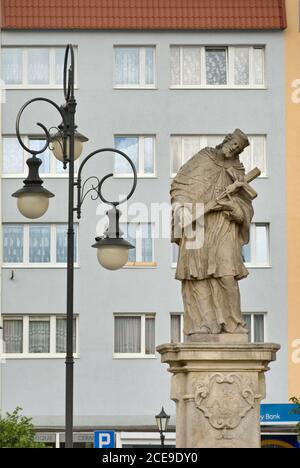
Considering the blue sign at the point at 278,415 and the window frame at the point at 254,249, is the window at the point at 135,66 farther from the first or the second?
the blue sign at the point at 278,415

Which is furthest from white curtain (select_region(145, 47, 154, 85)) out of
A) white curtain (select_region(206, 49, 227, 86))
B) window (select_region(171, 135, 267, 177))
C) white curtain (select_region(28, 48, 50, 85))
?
white curtain (select_region(28, 48, 50, 85))

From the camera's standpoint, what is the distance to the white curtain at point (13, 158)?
3766cm

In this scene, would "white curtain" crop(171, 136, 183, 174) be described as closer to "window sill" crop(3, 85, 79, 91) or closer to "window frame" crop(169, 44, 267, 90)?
"window frame" crop(169, 44, 267, 90)

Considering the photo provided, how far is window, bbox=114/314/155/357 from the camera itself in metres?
36.7

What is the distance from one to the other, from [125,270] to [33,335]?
3317 mm

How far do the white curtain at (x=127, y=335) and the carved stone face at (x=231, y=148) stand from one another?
2313 centimetres

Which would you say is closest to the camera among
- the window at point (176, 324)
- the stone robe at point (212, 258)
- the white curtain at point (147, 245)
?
the stone robe at point (212, 258)

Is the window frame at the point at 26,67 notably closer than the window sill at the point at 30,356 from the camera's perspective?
No

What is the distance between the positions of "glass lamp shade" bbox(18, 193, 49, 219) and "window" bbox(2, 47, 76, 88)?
74.9 feet

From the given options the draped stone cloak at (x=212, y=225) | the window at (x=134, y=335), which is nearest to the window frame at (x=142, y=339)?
the window at (x=134, y=335)

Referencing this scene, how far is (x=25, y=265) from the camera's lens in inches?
1457

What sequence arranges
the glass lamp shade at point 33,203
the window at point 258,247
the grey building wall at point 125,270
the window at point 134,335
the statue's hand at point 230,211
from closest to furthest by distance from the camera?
the statue's hand at point 230,211
the glass lamp shade at point 33,203
the grey building wall at point 125,270
the window at point 134,335
the window at point 258,247
